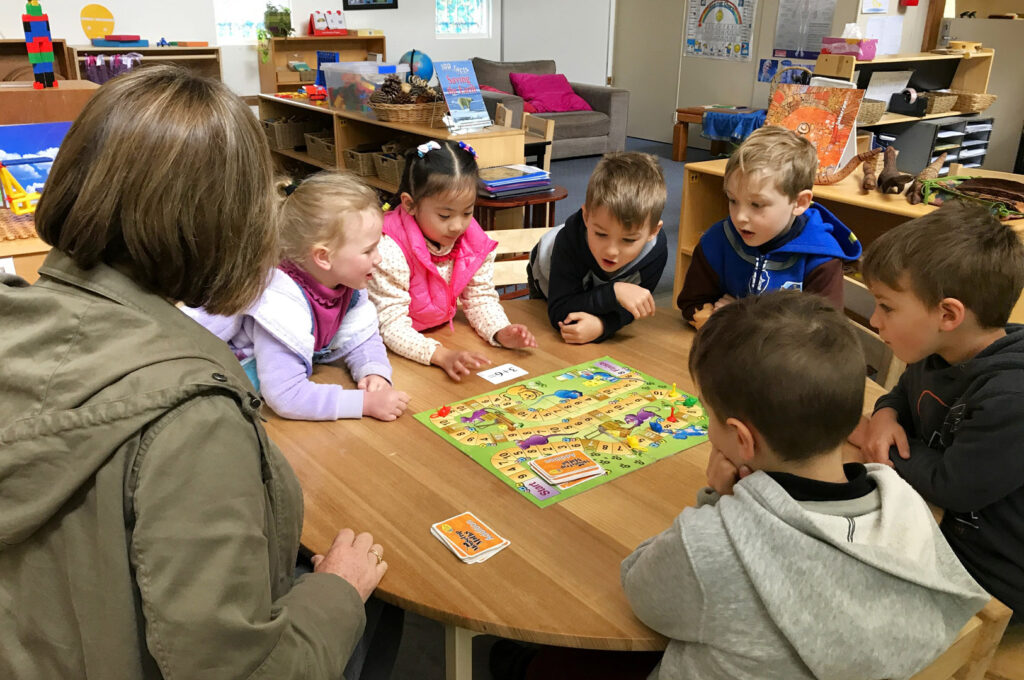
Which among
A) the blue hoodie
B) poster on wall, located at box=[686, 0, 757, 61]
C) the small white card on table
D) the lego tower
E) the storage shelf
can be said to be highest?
poster on wall, located at box=[686, 0, 757, 61]

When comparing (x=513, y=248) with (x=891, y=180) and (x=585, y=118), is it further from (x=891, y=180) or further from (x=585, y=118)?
(x=585, y=118)

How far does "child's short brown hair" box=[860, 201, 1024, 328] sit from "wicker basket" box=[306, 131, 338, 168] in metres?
4.24

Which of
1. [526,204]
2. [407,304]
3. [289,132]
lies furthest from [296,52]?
[407,304]

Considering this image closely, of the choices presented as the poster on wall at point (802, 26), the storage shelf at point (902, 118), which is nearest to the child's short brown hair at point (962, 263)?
the storage shelf at point (902, 118)

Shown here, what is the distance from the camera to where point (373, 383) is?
1.61 meters

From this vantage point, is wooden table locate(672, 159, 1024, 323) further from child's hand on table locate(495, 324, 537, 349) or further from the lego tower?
the lego tower

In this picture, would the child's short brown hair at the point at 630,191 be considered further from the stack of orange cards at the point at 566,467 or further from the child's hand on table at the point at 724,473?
the child's hand on table at the point at 724,473

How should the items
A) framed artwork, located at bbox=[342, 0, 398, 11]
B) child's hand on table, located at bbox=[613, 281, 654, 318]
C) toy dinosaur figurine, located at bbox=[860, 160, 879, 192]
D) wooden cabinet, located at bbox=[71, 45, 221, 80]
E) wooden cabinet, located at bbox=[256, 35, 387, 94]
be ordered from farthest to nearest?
1. framed artwork, located at bbox=[342, 0, 398, 11]
2. wooden cabinet, located at bbox=[256, 35, 387, 94]
3. wooden cabinet, located at bbox=[71, 45, 221, 80]
4. toy dinosaur figurine, located at bbox=[860, 160, 879, 192]
5. child's hand on table, located at bbox=[613, 281, 654, 318]

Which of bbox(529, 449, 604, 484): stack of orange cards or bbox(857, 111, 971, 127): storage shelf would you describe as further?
bbox(857, 111, 971, 127): storage shelf

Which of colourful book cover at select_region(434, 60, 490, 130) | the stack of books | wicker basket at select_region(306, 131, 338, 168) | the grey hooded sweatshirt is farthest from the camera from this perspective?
wicker basket at select_region(306, 131, 338, 168)

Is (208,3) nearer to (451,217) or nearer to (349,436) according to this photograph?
(451,217)

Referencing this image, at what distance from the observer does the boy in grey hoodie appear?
0.90m

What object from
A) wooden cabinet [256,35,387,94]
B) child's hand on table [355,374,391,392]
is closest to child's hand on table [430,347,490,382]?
child's hand on table [355,374,391,392]

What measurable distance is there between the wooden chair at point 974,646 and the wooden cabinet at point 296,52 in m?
7.45
